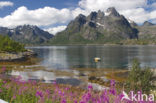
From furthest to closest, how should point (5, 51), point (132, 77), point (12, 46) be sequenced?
1. point (12, 46)
2. point (5, 51)
3. point (132, 77)

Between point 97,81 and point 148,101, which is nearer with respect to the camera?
point 148,101

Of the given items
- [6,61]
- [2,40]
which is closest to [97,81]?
[6,61]

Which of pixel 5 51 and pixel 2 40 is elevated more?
pixel 2 40

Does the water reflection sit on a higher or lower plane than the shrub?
lower

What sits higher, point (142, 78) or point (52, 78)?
point (142, 78)

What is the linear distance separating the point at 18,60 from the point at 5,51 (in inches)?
756

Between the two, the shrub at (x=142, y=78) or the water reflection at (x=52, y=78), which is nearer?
the shrub at (x=142, y=78)

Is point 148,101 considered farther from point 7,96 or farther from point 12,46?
point 12,46

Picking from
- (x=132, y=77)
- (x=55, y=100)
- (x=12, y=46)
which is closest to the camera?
(x=55, y=100)

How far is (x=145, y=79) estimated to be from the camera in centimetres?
1962

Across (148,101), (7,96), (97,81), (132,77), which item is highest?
(148,101)

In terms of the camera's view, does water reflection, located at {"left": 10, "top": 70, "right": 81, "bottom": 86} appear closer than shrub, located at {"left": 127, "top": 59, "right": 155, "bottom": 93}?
No

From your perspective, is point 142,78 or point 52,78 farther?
point 52,78

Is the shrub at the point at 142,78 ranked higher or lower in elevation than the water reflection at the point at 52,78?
higher
